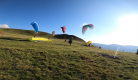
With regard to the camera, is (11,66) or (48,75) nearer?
(48,75)

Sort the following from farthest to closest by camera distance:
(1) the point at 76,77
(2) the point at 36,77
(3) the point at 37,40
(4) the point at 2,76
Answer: (3) the point at 37,40 < (1) the point at 76,77 < (2) the point at 36,77 < (4) the point at 2,76

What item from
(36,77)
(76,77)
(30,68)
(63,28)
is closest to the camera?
(36,77)

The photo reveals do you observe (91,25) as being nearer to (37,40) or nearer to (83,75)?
(37,40)

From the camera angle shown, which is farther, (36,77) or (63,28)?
(63,28)

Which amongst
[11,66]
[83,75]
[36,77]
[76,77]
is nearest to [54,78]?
[36,77]

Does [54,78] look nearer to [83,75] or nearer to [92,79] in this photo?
[83,75]

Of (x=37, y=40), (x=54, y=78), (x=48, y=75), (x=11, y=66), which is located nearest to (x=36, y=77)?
(x=48, y=75)

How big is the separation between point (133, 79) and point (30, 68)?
38.6 feet

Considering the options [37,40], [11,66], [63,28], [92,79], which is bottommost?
[92,79]

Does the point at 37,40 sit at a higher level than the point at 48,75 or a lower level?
higher

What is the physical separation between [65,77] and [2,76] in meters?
5.89

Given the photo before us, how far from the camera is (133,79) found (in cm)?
799

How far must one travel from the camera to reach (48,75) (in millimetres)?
7539

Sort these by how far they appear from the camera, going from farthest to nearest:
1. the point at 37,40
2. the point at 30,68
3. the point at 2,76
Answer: the point at 37,40, the point at 30,68, the point at 2,76
